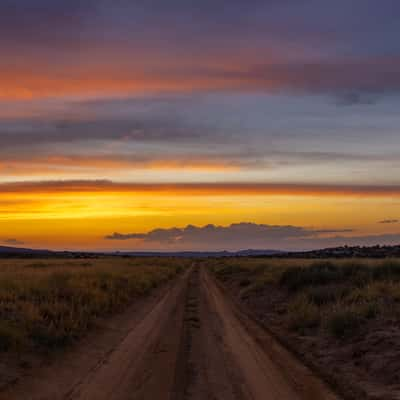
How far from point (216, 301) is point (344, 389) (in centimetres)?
1715

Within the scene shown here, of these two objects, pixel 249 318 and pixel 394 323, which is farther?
pixel 249 318

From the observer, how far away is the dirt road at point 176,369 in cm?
963

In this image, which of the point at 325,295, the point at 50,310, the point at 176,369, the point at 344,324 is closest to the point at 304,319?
the point at 344,324

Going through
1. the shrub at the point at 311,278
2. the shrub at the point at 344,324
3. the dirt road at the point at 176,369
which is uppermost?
the shrub at the point at 311,278

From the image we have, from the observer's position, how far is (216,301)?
27.2m

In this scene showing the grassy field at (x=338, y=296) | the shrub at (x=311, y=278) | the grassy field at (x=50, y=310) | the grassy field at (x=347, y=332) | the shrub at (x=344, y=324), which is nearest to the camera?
the grassy field at (x=347, y=332)

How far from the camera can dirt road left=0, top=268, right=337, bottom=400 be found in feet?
31.6

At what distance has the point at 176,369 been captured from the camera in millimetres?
11461

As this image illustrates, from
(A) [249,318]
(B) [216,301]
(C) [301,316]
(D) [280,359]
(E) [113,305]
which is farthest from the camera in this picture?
(B) [216,301]

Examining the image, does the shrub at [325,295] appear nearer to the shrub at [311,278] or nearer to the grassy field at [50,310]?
the shrub at [311,278]

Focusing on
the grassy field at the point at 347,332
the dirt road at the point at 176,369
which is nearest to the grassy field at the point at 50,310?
the dirt road at the point at 176,369

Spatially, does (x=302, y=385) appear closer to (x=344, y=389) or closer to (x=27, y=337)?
(x=344, y=389)

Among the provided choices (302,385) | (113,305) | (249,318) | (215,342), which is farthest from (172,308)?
(302,385)

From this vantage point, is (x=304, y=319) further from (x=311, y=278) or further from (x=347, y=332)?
(x=311, y=278)
